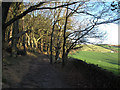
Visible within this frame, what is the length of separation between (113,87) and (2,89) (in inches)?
193

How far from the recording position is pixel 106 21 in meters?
9.49

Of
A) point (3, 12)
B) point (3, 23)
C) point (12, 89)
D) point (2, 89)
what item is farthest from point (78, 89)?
point (3, 12)

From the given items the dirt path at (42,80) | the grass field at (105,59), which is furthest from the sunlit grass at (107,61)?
the dirt path at (42,80)

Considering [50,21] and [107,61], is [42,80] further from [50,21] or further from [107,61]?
[50,21]

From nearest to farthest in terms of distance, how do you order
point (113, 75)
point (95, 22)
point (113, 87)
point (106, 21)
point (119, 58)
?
point (113, 87) → point (113, 75) → point (119, 58) → point (106, 21) → point (95, 22)

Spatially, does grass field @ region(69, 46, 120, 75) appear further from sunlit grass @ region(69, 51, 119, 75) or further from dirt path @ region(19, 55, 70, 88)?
dirt path @ region(19, 55, 70, 88)

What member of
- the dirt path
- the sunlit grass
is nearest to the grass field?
Answer: the sunlit grass

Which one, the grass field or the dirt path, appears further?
the dirt path

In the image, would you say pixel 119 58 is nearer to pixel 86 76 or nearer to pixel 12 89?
pixel 86 76

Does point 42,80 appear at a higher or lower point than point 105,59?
lower

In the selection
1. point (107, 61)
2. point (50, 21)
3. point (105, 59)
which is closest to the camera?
point (107, 61)

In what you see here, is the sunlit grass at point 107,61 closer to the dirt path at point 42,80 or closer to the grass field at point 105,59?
the grass field at point 105,59

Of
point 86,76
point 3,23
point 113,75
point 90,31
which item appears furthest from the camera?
point 90,31

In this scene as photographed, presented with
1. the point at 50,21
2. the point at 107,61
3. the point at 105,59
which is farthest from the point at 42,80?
the point at 50,21
